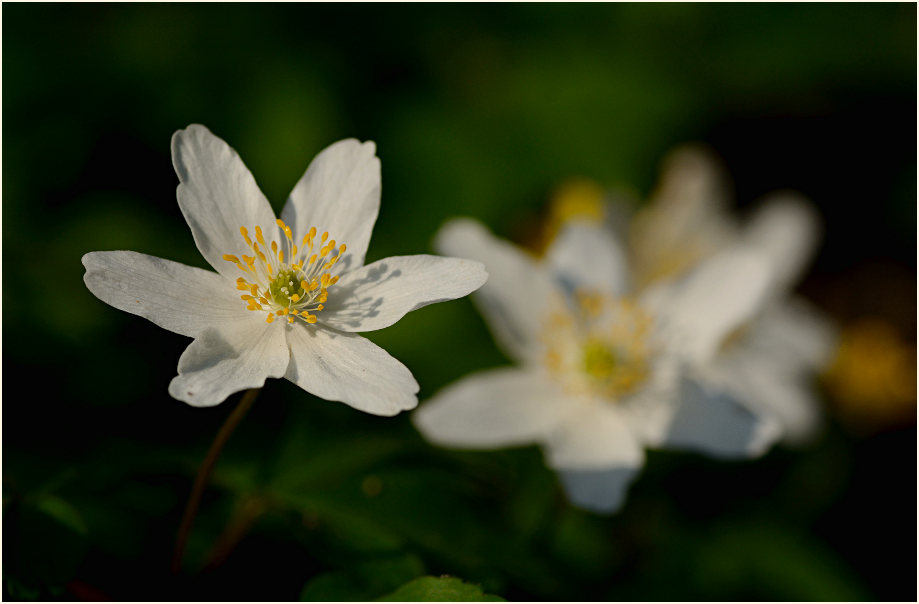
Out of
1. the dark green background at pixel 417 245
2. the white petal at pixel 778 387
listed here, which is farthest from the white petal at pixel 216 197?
the white petal at pixel 778 387

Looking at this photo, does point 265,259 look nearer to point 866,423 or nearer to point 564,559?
point 564,559

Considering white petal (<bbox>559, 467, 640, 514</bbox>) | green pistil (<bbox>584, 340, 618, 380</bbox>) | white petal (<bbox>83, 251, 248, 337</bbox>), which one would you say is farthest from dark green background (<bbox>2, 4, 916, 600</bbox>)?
white petal (<bbox>83, 251, 248, 337</bbox>)

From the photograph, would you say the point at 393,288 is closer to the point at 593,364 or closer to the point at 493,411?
the point at 493,411

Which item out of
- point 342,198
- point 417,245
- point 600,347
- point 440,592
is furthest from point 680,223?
point 440,592

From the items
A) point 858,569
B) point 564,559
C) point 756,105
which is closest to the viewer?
point 564,559

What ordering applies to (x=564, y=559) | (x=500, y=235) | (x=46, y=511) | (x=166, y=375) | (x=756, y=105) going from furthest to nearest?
1. (x=756, y=105)
2. (x=500, y=235)
3. (x=166, y=375)
4. (x=564, y=559)
5. (x=46, y=511)

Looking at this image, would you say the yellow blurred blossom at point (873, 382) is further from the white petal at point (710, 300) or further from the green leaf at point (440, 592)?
the green leaf at point (440, 592)

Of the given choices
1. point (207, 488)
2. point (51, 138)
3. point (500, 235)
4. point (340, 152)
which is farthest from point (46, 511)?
point (500, 235)

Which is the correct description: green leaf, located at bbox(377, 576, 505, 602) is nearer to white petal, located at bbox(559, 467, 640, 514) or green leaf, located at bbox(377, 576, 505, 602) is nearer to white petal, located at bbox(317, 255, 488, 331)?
white petal, located at bbox(317, 255, 488, 331)
